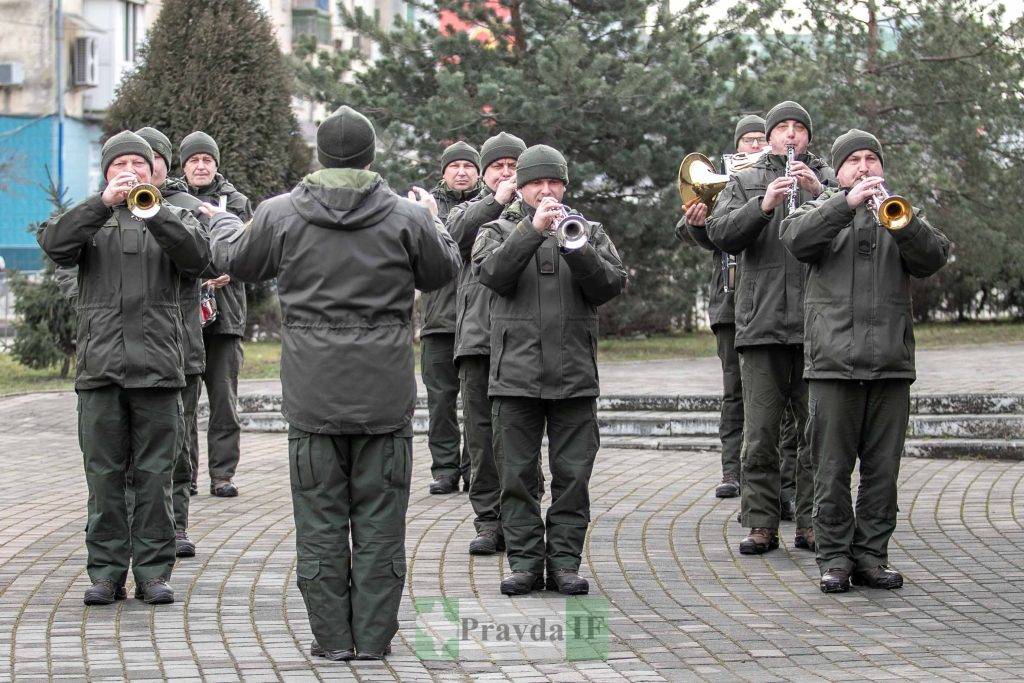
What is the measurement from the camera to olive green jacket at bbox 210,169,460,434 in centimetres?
618

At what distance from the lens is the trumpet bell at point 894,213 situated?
7.18 metres

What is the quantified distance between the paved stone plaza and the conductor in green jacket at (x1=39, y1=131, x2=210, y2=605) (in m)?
0.24

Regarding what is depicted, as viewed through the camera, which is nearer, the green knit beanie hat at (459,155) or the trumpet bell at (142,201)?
the trumpet bell at (142,201)

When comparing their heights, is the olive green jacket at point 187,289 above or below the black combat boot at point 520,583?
above

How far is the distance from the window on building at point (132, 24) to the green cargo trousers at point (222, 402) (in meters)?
31.4

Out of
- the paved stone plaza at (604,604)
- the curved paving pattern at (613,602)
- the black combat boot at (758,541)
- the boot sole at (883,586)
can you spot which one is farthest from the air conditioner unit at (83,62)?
the boot sole at (883,586)

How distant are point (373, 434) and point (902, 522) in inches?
160

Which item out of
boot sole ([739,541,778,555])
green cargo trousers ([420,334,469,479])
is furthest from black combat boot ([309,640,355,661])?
green cargo trousers ([420,334,469,479])

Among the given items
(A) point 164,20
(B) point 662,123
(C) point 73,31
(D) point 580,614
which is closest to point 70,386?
(A) point 164,20

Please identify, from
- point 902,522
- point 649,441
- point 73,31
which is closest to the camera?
point 902,522

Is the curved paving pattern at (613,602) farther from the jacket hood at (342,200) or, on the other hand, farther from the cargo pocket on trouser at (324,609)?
the jacket hood at (342,200)

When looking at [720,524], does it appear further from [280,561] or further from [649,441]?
[649,441]

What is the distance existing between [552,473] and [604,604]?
691 millimetres

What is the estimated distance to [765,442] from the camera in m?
8.42
